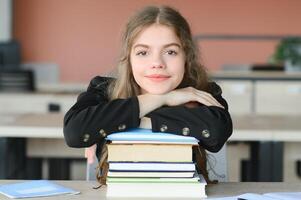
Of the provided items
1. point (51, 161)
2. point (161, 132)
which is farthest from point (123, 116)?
point (51, 161)

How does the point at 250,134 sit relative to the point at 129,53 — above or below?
below

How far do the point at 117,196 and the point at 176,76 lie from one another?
343 millimetres

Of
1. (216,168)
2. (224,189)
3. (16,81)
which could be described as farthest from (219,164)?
(16,81)

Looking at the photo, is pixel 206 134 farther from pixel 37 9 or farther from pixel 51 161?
pixel 37 9

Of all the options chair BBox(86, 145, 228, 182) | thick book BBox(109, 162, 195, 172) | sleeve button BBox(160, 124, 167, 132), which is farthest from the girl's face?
chair BBox(86, 145, 228, 182)

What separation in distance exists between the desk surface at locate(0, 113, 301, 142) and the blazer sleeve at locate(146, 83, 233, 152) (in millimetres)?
1272

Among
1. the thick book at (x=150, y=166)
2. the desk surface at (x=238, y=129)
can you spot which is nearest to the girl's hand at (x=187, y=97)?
the thick book at (x=150, y=166)

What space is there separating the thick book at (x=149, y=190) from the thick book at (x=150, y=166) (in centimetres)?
4

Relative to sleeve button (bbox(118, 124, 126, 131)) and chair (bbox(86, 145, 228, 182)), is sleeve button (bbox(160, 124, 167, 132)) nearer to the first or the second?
sleeve button (bbox(118, 124, 126, 131))

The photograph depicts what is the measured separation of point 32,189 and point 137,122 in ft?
1.03

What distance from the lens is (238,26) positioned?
839cm

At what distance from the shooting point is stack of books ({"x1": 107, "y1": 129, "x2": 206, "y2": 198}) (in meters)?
1.50

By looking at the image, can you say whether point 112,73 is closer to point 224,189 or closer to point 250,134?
point 224,189

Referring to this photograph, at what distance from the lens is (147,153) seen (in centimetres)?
150
